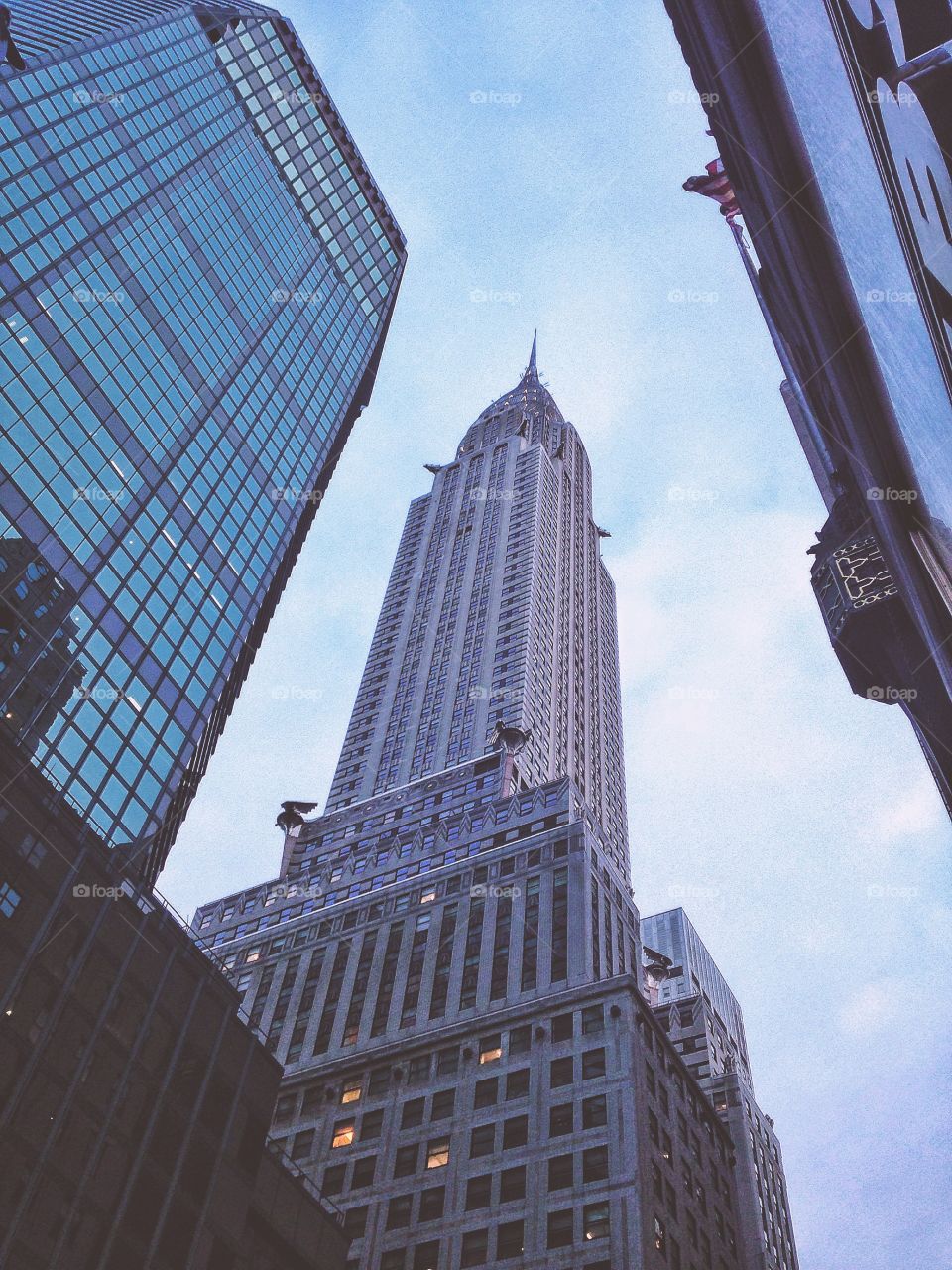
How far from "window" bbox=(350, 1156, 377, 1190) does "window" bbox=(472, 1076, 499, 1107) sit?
7.57 metres

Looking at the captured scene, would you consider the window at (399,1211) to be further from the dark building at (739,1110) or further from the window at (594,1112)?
the dark building at (739,1110)

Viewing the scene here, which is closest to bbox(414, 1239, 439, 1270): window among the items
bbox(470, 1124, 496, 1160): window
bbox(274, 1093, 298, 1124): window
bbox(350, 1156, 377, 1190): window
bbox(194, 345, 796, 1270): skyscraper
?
bbox(194, 345, 796, 1270): skyscraper

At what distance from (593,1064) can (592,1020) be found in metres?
3.64

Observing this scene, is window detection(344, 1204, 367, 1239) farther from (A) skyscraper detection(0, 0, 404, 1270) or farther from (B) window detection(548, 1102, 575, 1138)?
(A) skyscraper detection(0, 0, 404, 1270)

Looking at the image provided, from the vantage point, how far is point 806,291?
3403 centimetres

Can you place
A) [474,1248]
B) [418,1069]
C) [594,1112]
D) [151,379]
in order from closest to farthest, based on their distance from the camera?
1. [151,379]
2. [474,1248]
3. [594,1112]
4. [418,1069]

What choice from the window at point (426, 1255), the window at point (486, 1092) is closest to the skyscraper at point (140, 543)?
the window at point (426, 1255)

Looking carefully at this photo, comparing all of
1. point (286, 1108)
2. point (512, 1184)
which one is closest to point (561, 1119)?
point (512, 1184)

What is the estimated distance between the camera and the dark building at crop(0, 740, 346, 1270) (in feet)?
105

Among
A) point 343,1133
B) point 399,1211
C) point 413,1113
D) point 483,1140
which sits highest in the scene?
point 413,1113

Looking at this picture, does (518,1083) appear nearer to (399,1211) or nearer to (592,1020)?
(592,1020)

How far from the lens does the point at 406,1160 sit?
240 feet

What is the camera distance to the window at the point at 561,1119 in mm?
69688

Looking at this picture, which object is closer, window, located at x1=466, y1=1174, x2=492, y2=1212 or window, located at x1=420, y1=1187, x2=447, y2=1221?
window, located at x1=466, y1=1174, x2=492, y2=1212
